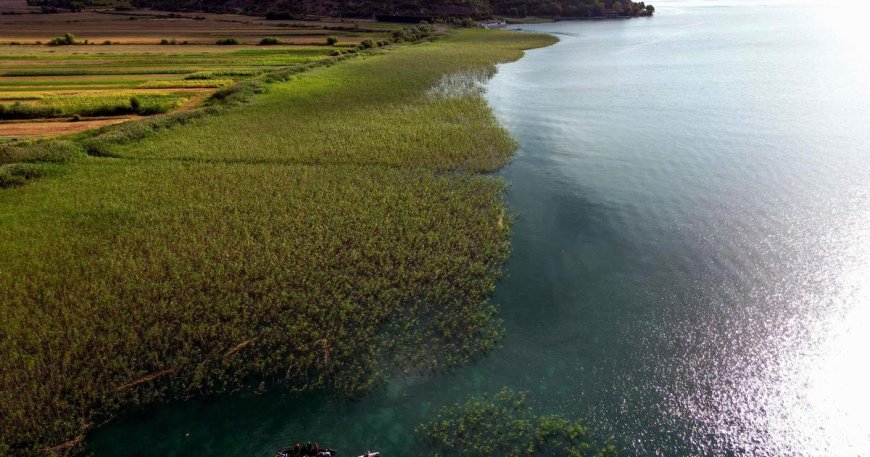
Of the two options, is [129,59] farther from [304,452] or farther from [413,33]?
[304,452]

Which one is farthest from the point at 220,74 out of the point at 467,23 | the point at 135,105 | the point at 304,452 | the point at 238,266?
the point at 467,23

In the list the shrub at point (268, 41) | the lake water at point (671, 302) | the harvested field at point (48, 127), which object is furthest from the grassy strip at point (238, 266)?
the shrub at point (268, 41)

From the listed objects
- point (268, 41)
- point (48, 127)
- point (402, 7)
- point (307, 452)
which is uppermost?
point (402, 7)

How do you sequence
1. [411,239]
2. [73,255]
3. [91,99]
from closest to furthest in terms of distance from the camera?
[73,255], [411,239], [91,99]

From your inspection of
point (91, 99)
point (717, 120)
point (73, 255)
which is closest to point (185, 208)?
point (73, 255)

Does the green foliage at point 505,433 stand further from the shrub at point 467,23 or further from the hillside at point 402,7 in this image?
the hillside at point 402,7

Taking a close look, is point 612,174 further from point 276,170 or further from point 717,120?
point 276,170
